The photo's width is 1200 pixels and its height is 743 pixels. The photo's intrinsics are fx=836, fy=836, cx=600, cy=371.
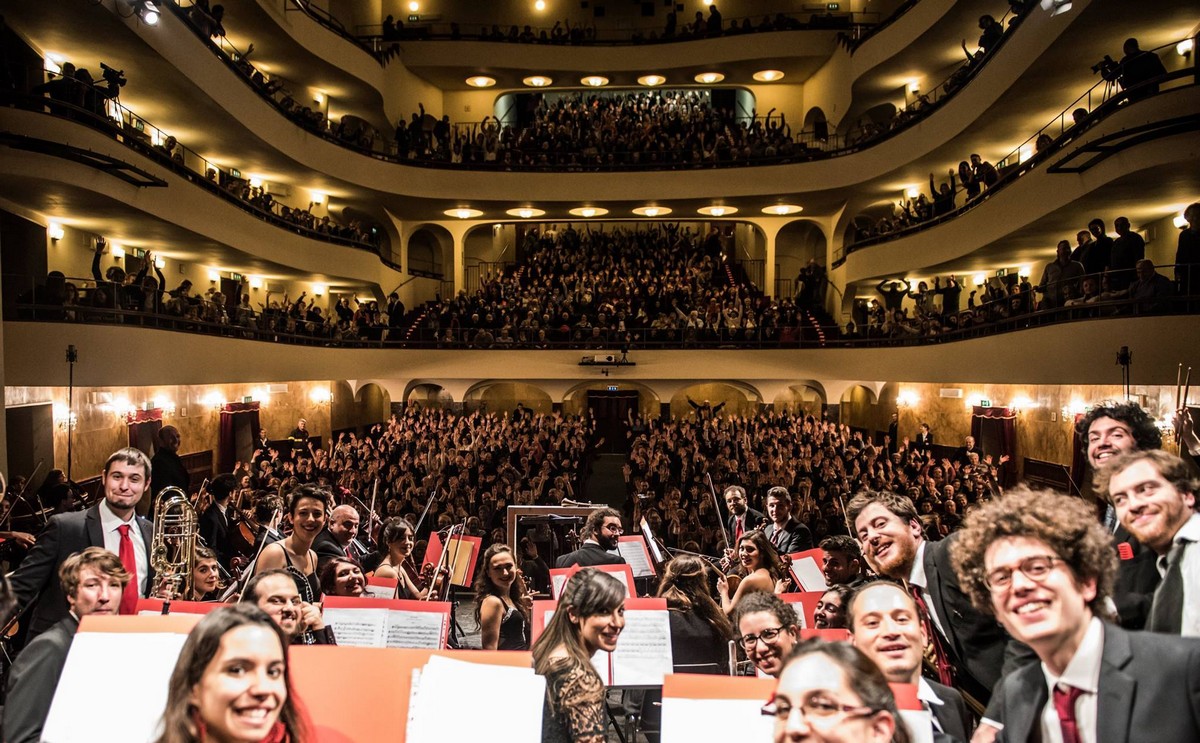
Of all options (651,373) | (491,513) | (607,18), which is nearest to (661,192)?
(651,373)

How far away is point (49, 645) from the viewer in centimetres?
283

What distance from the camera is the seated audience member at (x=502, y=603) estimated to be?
531cm

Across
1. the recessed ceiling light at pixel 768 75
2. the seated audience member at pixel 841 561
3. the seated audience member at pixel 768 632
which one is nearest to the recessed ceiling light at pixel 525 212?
the recessed ceiling light at pixel 768 75

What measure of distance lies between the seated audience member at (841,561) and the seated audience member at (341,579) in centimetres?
298

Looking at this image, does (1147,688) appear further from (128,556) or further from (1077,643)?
(128,556)

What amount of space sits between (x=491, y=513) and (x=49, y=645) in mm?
8487

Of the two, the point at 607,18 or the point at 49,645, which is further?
the point at 607,18

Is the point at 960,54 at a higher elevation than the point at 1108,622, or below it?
higher

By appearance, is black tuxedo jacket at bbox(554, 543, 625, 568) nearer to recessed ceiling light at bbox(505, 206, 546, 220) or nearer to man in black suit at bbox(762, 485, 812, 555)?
man in black suit at bbox(762, 485, 812, 555)

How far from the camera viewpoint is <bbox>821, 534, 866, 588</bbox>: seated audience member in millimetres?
5559

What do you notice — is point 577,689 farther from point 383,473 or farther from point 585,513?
point 383,473

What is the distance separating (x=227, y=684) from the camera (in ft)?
7.22

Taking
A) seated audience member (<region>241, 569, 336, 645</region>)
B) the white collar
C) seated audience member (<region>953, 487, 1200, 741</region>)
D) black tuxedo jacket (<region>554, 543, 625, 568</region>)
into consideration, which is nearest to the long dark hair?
black tuxedo jacket (<region>554, 543, 625, 568</region>)

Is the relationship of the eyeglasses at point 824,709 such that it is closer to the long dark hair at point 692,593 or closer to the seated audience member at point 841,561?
the long dark hair at point 692,593
